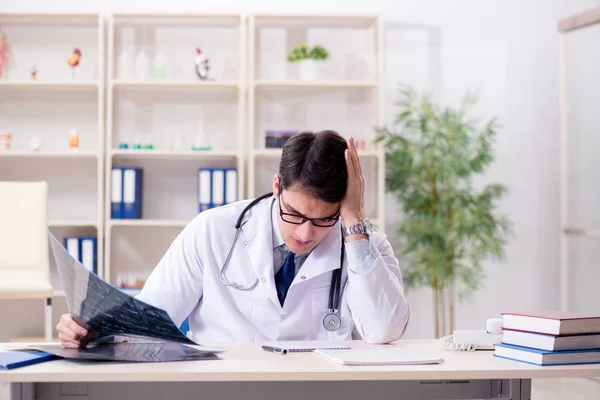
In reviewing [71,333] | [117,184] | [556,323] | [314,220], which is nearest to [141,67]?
[117,184]

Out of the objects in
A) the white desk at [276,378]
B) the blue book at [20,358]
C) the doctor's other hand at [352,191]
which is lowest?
the white desk at [276,378]

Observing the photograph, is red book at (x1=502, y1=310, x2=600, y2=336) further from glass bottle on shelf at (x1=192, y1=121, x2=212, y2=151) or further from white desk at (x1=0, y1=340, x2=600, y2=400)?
glass bottle on shelf at (x1=192, y1=121, x2=212, y2=151)

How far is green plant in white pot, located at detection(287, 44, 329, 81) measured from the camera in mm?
4578

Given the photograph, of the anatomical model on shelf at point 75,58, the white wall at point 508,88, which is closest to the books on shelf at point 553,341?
the white wall at point 508,88

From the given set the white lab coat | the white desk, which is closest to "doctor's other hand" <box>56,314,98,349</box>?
the white desk

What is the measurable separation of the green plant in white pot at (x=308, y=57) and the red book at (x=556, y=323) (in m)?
3.18

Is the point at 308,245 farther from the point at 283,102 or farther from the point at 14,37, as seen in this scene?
the point at 14,37

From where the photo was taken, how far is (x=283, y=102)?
481 cm

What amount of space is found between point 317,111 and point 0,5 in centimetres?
202

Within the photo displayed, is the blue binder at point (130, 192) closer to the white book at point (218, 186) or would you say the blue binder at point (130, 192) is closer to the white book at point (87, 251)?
the white book at point (87, 251)

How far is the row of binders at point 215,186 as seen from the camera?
4484 mm

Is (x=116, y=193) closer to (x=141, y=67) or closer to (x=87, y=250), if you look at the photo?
(x=87, y=250)

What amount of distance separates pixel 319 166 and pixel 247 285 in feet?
1.23

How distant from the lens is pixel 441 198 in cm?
450
